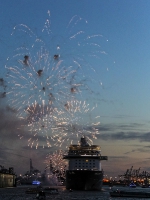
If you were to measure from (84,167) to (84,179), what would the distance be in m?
7.87

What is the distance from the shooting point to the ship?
15425cm

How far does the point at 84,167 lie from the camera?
161m

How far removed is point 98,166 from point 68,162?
13.4 metres

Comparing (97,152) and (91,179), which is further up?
(97,152)

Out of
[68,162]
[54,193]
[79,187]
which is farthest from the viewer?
[68,162]

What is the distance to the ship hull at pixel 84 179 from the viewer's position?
504ft

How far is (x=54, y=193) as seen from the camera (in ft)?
436

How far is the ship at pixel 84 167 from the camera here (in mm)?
154250

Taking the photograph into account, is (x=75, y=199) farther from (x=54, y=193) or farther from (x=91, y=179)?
(x=91, y=179)

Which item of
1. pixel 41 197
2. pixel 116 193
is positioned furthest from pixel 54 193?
pixel 41 197

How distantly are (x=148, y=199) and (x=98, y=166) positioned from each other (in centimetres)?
5460

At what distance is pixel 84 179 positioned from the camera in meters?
154

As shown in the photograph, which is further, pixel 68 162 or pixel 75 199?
pixel 68 162

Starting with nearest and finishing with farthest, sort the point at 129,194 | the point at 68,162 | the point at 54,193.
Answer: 1. the point at 129,194
2. the point at 54,193
3. the point at 68,162
